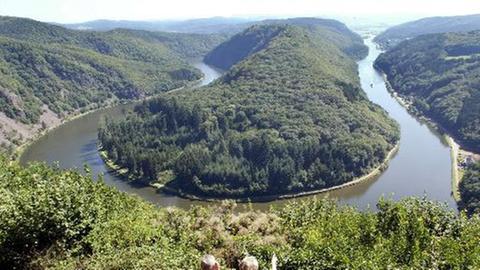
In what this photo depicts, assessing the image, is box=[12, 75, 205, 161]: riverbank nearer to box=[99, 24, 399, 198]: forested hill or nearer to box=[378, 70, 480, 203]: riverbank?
box=[99, 24, 399, 198]: forested hill

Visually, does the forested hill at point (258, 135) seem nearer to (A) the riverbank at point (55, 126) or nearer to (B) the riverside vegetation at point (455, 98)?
(B) the riverside vegetation at point (455, 98)

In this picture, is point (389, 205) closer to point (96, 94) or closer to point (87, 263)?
point (87, 263)

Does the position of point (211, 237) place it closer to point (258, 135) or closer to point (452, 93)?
point (258, 135)

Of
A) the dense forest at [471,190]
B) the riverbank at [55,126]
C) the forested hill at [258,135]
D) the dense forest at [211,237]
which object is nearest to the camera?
the dense forest at [211,237]

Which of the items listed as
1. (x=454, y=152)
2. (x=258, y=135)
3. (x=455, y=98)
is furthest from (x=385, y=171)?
(x=455, y=98)

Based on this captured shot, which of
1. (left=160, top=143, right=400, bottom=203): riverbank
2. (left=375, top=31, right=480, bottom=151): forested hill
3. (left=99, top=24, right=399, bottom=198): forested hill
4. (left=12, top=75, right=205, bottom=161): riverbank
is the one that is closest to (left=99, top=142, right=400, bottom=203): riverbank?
(left=160, top=143, right=400, bottom=203): riverbank

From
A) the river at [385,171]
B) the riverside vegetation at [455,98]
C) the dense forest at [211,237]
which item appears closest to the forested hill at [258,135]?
the river at [385,171]

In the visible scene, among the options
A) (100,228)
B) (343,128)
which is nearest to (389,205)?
(100,228)
